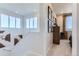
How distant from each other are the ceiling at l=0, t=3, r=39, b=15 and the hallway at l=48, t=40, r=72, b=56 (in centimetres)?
58

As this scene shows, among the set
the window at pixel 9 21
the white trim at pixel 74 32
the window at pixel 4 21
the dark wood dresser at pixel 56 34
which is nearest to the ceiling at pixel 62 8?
the white trim at pixel 74 32

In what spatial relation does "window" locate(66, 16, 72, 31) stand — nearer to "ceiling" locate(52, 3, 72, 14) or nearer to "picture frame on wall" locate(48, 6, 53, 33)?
"ceiling" locate(52, 3, 72, 14)

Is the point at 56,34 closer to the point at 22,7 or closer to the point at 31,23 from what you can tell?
the point at 31,23

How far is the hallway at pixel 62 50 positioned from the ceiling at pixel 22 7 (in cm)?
58

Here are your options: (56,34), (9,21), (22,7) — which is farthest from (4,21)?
(56,34)

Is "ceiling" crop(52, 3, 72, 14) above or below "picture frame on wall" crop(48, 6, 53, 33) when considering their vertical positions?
above

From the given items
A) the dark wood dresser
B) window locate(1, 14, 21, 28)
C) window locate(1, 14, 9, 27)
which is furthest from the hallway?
window locate(1, 14, 9, 27)

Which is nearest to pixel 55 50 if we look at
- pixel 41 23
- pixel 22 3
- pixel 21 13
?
pixel 41 23

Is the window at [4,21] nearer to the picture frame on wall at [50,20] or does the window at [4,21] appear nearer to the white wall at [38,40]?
the white wall at [38,40]

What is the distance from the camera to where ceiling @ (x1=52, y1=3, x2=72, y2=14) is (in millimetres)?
1334

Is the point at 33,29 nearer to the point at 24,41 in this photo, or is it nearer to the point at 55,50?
the point at 24,41

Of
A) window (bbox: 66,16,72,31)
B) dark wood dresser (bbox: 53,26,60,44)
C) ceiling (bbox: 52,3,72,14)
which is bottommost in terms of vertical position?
dark wood dresser (bbox: 53,26,60,44)

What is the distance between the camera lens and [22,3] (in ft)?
4.53

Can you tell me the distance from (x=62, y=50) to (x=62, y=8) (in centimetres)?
56
